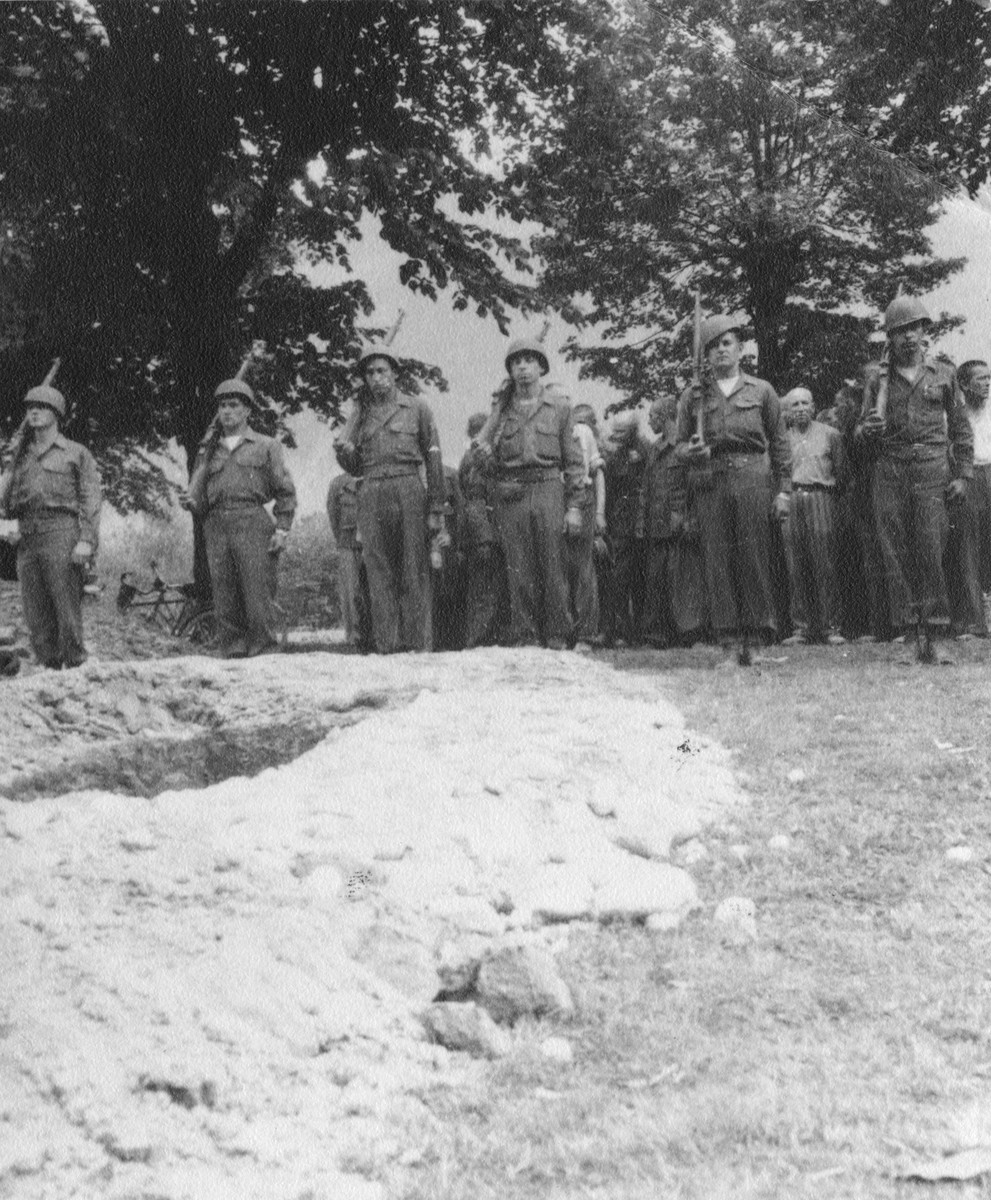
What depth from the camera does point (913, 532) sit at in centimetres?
821

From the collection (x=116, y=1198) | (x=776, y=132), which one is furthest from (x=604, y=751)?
(x=776, y=132)

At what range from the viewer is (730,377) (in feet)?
27.2

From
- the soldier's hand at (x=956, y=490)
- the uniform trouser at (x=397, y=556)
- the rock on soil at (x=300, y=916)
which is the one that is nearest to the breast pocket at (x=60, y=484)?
the uniform trouser at (x=397, y=556)

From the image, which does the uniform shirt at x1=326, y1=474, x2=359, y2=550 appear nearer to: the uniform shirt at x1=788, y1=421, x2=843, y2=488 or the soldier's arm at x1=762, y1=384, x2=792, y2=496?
the uniform shirt at x1=788, y1=421, x2=843, y2=488

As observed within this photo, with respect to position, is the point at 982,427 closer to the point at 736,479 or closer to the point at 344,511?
the point at 736,479

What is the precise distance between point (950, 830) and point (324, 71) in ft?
36.6

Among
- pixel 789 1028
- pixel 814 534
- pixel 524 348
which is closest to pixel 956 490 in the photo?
pixel 814 534

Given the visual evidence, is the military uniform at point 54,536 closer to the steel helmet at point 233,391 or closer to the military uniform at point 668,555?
the steel helmet at point 233,391

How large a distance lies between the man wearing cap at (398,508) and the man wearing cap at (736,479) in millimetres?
1775

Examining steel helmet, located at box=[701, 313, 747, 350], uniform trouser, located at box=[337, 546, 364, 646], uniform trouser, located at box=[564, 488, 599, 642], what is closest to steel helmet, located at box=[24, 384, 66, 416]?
uniform trouser, located at box=[337, 546, 364, 646]

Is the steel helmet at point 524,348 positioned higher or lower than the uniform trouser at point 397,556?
higher

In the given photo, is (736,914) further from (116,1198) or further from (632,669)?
(632,669)

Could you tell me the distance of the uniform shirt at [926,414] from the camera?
26.8ft

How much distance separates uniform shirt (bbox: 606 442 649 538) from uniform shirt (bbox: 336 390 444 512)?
2.26 meters
